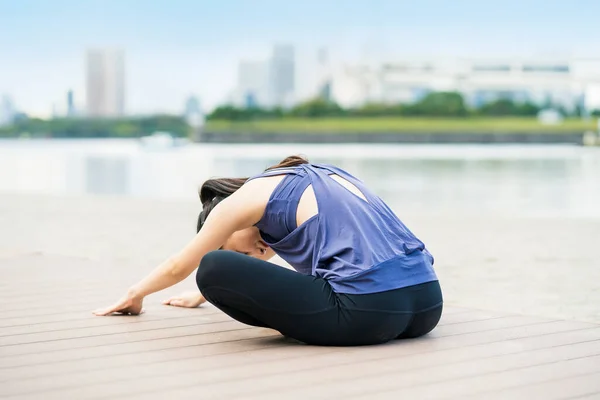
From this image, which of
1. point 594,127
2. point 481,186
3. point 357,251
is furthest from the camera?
point 594,127

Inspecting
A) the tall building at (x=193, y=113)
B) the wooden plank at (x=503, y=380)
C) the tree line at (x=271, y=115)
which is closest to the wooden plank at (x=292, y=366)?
the wooden plank at (x=503, y=380)

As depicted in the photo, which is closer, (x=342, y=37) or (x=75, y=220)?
(x=75, y=220)

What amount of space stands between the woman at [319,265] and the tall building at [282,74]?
92565 millimetres

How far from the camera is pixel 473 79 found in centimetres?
8631

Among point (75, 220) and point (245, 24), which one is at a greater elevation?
point (245, 24)

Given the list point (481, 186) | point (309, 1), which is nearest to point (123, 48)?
point (309, 1)

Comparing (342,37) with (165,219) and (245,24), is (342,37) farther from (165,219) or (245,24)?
(165,219)

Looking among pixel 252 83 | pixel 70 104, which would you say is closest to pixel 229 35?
pixel 252 83

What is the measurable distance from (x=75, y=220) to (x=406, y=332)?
21.2 ft

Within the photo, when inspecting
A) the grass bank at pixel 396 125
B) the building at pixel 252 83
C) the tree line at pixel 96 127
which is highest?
the building at pixel 252 83

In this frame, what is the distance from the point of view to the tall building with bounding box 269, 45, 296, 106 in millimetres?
97688

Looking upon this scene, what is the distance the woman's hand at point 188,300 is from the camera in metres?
3.81

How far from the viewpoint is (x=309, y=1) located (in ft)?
360

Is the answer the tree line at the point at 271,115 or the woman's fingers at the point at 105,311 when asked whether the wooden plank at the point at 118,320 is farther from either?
the tree line at the point at 271,115
